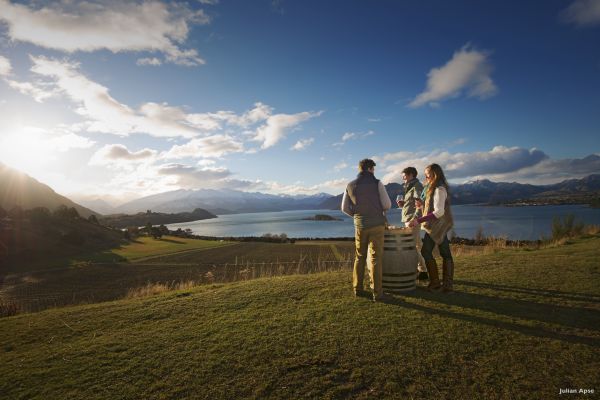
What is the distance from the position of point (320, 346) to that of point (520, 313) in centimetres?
352

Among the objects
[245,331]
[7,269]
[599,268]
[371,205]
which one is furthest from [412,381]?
[7,269]

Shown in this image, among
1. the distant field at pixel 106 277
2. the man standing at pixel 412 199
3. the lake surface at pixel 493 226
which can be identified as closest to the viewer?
the man standing at pixel 412 199

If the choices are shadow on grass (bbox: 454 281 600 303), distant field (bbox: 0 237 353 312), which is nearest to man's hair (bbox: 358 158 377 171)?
shadow on grass (bbox: 454 281 600 303)

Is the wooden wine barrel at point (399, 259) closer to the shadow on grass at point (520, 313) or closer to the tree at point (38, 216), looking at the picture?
the shadow on grass at point (520, 313)

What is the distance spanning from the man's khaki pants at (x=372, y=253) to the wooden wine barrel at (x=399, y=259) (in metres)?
0.36

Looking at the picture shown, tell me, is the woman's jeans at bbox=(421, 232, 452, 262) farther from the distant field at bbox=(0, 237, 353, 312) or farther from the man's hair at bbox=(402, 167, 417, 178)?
the distant field at bbox=(0, 237, 353, 312)

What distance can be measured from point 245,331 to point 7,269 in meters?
45.2

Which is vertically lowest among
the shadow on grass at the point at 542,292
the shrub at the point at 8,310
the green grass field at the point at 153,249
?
the green grass field at the point at 153,249

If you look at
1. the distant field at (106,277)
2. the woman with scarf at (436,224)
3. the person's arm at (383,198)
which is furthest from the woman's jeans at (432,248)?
the distant field at (106,277)

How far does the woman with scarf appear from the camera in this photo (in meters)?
6.56

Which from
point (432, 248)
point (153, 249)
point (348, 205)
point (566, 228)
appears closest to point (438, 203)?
point (432, 248)

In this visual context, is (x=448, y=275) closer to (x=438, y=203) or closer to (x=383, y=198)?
(x=438, y=203)

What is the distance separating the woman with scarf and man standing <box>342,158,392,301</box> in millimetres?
923

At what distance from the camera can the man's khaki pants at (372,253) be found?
20.8 ft
